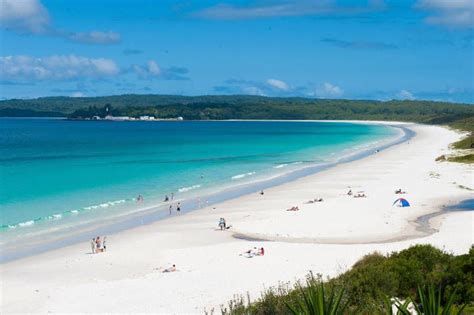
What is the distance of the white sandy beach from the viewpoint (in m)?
16.4

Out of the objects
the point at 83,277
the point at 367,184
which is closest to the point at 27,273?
the point at 83,277

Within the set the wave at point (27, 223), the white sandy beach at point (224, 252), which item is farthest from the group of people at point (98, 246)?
the wave at point (27, 223)

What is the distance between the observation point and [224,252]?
2181cm

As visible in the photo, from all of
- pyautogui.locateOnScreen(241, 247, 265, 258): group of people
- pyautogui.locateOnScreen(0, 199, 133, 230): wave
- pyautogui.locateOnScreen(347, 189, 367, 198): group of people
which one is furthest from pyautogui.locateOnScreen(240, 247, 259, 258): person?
pyautogui.locateOnScreen(347, 189, 367, 198): group of people

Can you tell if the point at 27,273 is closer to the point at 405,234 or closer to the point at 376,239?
A: the point at 376,239

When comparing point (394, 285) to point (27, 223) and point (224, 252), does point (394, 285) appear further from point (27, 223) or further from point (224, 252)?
point (27, 223)

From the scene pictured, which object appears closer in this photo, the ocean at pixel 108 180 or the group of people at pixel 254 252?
the group of people at pixel 254 252

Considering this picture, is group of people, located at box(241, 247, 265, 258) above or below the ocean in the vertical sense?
above

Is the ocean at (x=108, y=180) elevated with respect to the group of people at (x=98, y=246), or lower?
lower

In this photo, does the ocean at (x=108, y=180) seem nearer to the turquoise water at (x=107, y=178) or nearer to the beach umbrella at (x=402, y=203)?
the turquoise water at (x=107, y=178)

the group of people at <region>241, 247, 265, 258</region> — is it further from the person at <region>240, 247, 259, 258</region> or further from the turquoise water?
the turquoise water

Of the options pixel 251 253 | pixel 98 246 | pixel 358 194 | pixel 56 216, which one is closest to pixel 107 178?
pixel 56 216

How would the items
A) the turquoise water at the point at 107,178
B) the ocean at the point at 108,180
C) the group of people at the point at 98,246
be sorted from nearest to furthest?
the group of people at the point at 98,246
the ocean at the point at 108,180
the turquoise water at the point at 107,178

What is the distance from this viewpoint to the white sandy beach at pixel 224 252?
16.4 metres
